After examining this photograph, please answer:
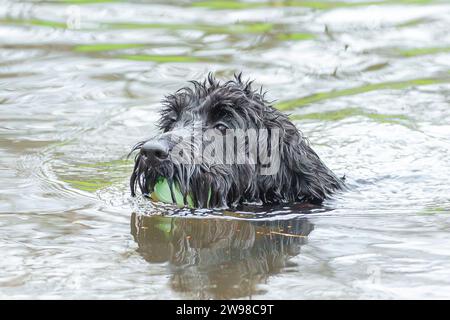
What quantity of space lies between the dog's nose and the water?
21.7 inches

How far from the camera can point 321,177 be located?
7406 millimetres

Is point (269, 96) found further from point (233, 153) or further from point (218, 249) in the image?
point (218, 249)

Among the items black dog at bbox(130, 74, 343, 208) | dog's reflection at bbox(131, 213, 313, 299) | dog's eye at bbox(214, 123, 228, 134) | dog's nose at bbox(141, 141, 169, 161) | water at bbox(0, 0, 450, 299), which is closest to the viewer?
dog's reflection at bbox(131, 213, 313, 299)

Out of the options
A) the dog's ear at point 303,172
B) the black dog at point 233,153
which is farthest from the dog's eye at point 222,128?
the dog's ear at point 303,172

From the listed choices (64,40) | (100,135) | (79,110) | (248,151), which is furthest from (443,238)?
(64,40)

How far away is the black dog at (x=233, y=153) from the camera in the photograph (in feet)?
22.5

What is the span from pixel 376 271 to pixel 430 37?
820 cm

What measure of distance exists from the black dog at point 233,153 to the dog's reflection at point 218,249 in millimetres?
242

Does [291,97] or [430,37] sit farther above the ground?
[430,37]

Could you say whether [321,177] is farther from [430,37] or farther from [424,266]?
[430,37]

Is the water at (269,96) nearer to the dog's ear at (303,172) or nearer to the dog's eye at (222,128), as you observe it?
the dog's ear at (303,172)

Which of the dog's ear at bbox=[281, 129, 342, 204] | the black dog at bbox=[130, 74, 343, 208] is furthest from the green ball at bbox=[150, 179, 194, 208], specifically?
the dog's ear at bbox=[281, 129, 342, 204]

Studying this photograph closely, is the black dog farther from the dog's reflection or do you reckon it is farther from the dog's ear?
the dog's reflection

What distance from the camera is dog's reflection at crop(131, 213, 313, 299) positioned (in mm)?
5621
